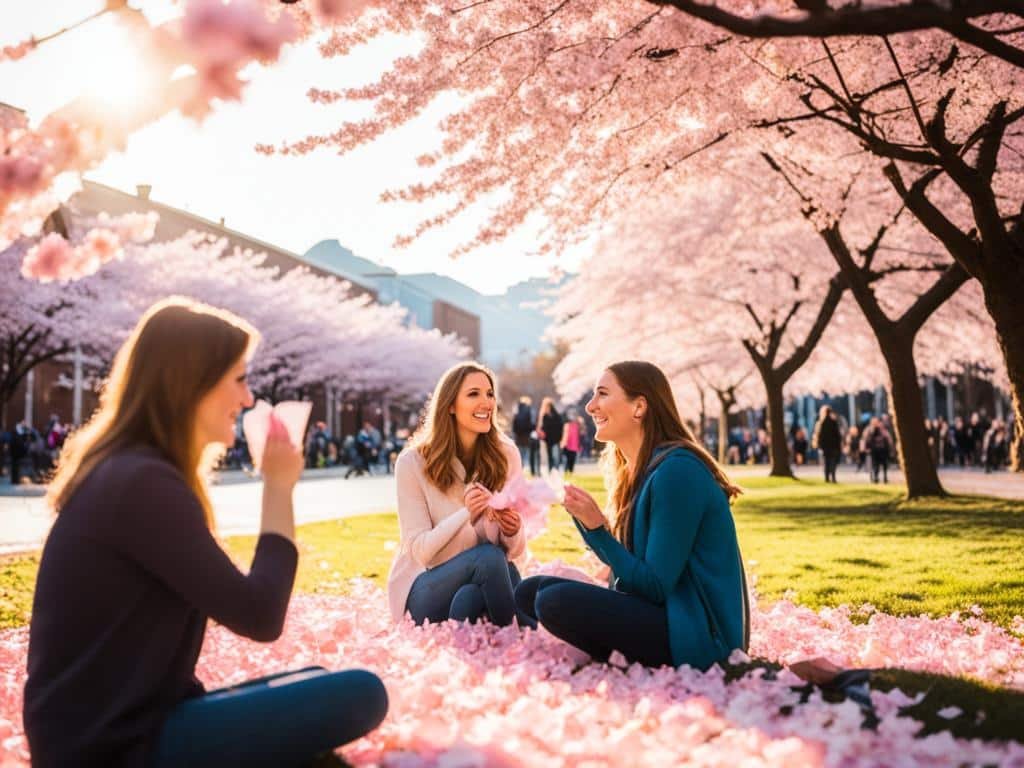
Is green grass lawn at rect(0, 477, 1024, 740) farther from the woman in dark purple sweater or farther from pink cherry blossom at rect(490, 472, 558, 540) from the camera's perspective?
the woman in dark purple sweater

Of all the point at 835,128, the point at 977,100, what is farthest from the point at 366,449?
the point at 977,100

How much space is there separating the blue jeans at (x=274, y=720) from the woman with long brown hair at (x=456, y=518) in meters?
2.01

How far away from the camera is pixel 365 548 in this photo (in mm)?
10992

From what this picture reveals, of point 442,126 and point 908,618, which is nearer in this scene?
point 908,618

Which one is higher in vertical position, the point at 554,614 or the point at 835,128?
the point at 835,128

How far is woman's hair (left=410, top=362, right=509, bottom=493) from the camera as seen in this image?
5.69 m

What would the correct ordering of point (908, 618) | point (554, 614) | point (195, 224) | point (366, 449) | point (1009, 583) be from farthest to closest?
1. point (195, 224)
2. point (366, 449)
3. point (1009, 583)
4. point (908, 618)
5. point (554, 614)

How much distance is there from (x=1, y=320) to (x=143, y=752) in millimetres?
29748

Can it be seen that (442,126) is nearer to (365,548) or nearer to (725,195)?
(365,548)

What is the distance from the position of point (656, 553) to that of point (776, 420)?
2299 cm

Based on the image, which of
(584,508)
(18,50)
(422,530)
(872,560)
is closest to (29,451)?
(872,560)

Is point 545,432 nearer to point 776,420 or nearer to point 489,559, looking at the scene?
point 776,420

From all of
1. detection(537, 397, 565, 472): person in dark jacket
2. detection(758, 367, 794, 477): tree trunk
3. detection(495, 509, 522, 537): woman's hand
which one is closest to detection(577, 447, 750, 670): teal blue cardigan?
detection(495, 509, 522, 537): woman's hand

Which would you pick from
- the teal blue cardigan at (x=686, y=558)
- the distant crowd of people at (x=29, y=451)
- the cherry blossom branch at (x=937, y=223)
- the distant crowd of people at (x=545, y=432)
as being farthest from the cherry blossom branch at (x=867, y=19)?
the distant crowd of people at (x=29, y=451)
